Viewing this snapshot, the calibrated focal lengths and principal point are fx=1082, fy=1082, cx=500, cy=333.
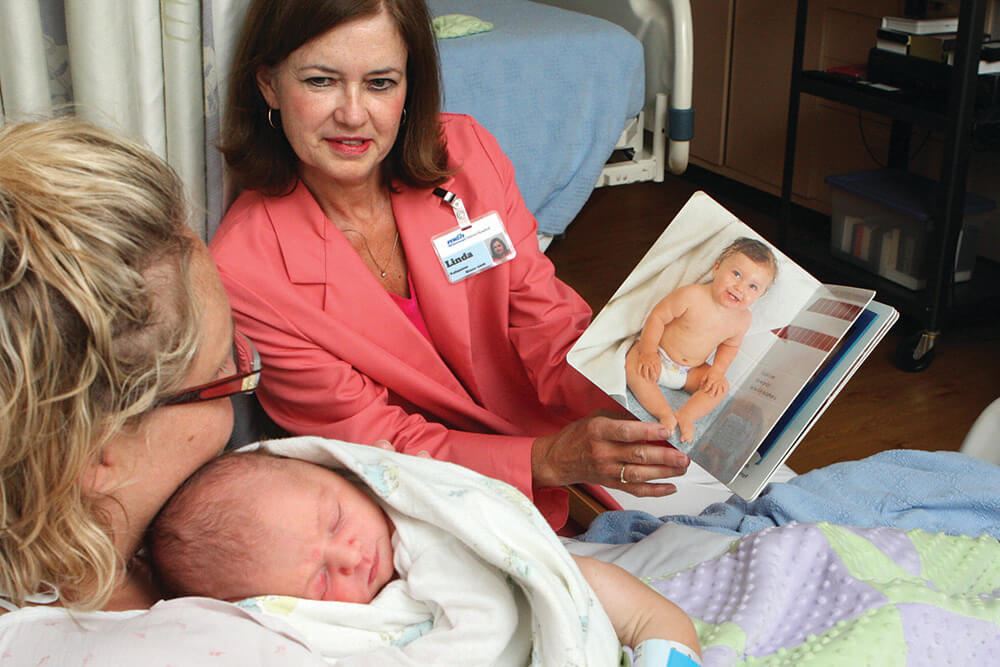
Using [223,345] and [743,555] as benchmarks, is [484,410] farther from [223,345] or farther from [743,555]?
[223,345]

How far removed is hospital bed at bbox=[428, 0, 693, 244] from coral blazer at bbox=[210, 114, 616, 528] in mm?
916

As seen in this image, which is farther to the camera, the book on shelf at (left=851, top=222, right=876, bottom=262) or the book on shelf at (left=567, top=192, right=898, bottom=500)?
the book on shelf at (left=851, top=222, right=876, bottom=262)

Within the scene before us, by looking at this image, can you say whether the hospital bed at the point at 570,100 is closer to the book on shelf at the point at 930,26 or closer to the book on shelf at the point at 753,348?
the book on shelf at the point at 930,26

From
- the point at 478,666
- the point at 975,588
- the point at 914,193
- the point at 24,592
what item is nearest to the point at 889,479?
the point at 975,588

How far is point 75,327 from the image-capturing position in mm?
922

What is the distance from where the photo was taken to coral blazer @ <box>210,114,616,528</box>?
5.62 ft

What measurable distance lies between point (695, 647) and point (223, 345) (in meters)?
0.66

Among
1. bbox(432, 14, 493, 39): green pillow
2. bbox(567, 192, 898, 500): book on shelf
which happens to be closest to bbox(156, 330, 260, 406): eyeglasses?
bbox(567, 192, 898, 500): book on shelf

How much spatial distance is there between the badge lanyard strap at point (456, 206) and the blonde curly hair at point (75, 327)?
0.82 meters

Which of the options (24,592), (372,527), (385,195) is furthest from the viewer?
(385,195)

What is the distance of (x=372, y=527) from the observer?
1.24 m

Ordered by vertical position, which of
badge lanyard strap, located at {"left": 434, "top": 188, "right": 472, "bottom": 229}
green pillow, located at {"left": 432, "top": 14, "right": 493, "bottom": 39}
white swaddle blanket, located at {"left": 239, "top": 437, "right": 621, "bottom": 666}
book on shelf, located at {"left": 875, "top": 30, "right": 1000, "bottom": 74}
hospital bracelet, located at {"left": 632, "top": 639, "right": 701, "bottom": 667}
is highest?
green pillow, located at {"left": 432, "top": 14, "right": 493, "bottom": 39}

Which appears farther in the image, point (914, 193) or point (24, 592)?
point (914, 193)

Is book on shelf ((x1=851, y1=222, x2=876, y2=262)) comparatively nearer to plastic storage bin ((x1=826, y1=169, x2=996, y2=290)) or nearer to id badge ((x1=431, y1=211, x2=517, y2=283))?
plastic storage bin ((x1=826, y1=169, x2=996, y2=290))
